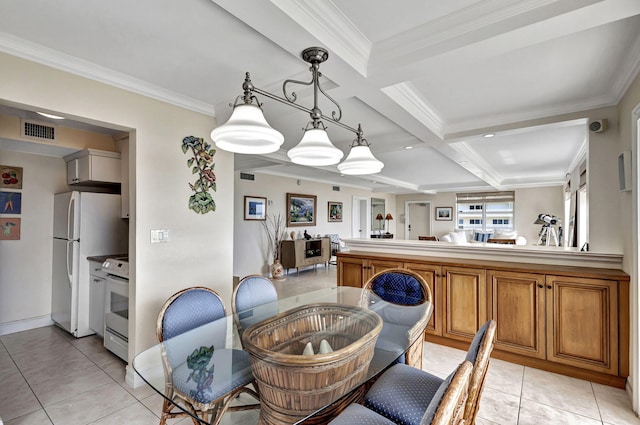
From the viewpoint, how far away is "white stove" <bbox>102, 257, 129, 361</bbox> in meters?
2.75

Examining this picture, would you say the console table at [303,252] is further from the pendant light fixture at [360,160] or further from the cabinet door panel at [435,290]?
the pendant light fixture at [360,160]

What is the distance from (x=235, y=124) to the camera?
150cm

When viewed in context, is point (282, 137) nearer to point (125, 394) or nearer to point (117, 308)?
point (125, 394)

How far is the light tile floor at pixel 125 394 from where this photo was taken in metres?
2.01

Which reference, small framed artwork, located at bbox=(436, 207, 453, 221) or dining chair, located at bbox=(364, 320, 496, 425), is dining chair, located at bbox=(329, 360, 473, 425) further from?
small framed artwork, located at bbox=(436, 207, 453, 221)

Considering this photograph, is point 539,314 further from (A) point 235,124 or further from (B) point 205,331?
(A) point 235,124

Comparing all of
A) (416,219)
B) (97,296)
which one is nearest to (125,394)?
(97,296)

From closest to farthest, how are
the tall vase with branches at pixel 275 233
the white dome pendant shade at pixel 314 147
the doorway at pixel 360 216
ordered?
the white dome pendant shade at pixel 314 147
the tall vase with branches at pixel 275 233
the doorway at pixel 360 216

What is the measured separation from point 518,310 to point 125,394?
3.35 metres

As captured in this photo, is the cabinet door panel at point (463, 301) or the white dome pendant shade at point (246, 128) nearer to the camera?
the white dome pendant shade at point (246, 128)

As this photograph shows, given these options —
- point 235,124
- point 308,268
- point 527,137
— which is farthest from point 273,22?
point 308,268

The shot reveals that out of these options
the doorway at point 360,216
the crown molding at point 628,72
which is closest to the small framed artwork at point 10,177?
the crown molding at point 628,72

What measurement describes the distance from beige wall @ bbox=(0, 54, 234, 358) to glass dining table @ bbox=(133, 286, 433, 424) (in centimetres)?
88

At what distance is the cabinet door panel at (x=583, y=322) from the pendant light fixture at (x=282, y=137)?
1929 millimetres
